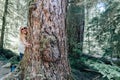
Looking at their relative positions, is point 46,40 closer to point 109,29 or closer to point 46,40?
point 46,40

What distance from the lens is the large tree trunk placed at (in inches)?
156

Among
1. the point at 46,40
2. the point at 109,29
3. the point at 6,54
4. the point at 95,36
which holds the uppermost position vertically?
the point at 109,29

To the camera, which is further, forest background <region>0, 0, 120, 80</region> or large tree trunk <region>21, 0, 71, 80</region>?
forest background <region>0, 0, 120, 80</region>

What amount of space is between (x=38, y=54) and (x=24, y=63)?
0.43 meters

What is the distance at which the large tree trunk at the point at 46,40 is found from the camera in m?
3.96

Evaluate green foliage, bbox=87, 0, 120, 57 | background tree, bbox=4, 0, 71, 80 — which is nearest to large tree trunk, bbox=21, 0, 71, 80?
background tree, bbox=4, 0, 71, 80

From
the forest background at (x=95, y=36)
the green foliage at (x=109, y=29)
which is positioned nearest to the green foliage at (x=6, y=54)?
the forest background at (x=95, y=36)

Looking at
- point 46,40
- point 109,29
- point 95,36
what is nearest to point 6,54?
point 95,36

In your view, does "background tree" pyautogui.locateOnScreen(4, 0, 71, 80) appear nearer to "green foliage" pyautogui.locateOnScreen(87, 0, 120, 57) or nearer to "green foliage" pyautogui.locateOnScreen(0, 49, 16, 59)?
"green foliage" pyautogui.locateOnScreen(87, 0, 120, 57)

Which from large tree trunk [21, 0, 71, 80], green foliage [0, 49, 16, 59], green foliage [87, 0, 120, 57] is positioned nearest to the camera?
large tree trunk [21, 0, 71, 80]

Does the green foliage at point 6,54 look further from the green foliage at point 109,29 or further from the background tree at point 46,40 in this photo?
the background tree at point 46,40

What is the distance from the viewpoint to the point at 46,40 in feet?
13.0

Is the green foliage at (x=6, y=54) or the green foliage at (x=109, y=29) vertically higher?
the green foliage at (x=109, y=29)

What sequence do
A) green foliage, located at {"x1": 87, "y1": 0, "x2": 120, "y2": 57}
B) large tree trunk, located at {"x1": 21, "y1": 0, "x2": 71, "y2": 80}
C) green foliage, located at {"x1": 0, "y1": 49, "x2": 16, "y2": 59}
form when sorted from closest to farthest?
large tree trunk, located at {"x1": 21, "y1": 0, "x2": 71, "y2": 80} → green foliage, located at {"x1": 87, "y1": 0, "x2": 120, "y2": 57} → green foliage, located at {"x1": 0, "y1": 49, "x2": 16, "y2": 59}
